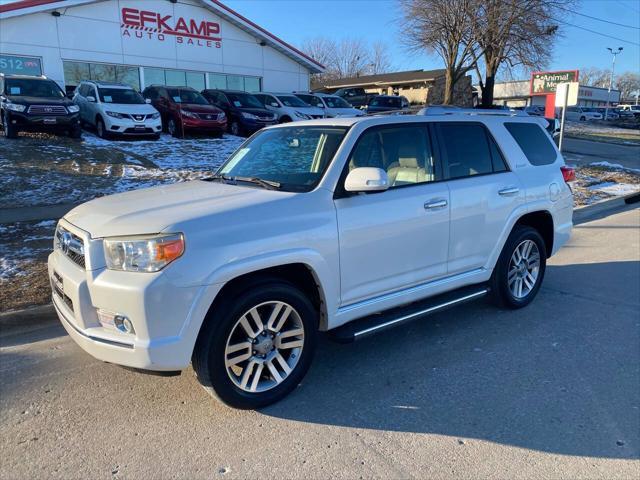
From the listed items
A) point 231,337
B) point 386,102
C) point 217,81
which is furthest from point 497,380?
point 217,81

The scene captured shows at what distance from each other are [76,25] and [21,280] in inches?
830

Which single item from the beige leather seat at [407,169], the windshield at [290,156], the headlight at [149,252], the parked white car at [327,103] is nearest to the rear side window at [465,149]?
the beige leather seat at [407,169]

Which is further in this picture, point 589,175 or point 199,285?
point 589,175

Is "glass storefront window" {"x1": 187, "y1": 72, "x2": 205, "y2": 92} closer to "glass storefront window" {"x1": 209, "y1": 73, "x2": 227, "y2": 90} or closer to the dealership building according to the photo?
the dealership building

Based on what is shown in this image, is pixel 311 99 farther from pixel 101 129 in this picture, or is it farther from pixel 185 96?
pixel 101 129

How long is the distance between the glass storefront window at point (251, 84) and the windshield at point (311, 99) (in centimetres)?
691

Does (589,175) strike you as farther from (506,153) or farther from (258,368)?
(258,368)

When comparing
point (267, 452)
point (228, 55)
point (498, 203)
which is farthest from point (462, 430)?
point (228, 55)

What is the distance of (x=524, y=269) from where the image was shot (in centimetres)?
513

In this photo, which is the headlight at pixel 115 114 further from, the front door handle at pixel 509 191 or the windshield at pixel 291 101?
the front door handle at pixel 509 191

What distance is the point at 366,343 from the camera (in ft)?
14.3

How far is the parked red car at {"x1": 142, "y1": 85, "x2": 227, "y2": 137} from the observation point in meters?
16.9

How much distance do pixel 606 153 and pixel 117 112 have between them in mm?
19820

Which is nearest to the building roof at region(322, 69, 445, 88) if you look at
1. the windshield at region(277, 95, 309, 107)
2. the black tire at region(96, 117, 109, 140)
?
the windshield at region(277, 95, 309, 107)
